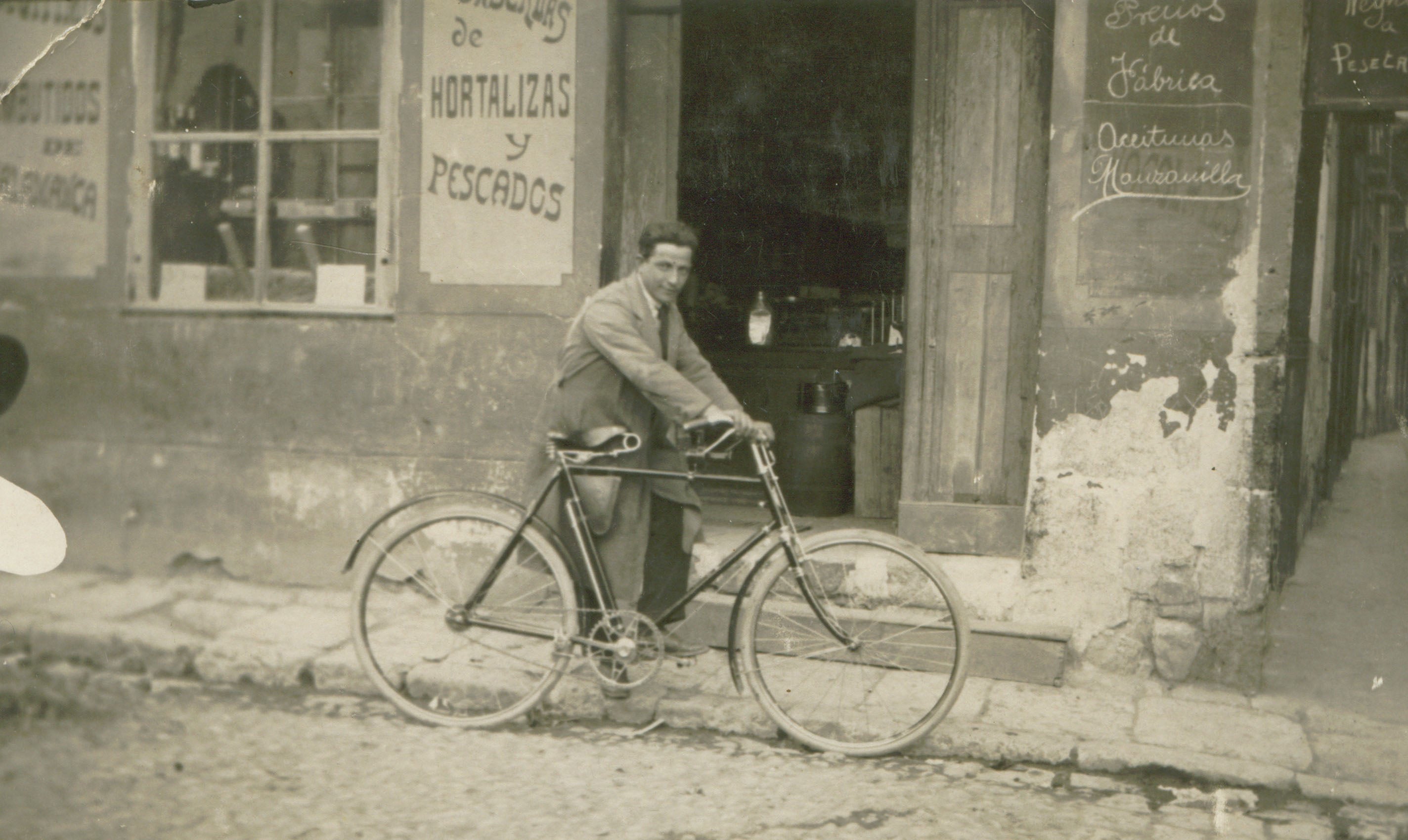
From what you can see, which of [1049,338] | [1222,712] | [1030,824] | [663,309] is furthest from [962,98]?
[1030,824]

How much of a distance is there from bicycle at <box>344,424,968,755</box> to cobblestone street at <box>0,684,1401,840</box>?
0.64 ft

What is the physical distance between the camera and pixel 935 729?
165 inches

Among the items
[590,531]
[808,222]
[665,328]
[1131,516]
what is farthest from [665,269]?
[808,222]

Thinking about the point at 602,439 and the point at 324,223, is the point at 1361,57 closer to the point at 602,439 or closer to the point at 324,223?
the point at 602,439

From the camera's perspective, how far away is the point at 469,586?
4.29 metres

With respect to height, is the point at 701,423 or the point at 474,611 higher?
the point at 701,423

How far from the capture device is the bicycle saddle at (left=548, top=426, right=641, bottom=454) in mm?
4332

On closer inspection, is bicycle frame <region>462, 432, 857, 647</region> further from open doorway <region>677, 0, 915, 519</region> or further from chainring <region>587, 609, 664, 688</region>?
open doorway <region>677, 0, 915, 519</region>

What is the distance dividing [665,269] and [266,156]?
2869 mm

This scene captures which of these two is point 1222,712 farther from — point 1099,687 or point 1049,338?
point 1049,338

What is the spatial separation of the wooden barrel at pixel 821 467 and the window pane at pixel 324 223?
8.66ft

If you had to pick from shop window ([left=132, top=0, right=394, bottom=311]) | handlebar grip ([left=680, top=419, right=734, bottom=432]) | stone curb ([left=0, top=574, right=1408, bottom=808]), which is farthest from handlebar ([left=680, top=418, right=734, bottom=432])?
shop window ([left=132, top=0, right=394, bottom=311])

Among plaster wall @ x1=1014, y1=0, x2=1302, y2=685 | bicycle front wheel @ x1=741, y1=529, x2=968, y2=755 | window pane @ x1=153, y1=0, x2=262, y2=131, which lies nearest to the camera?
bicycle front wheel @ x1=741, y1=529, x2=968, y2=755

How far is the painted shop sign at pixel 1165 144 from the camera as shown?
4.68 metres
